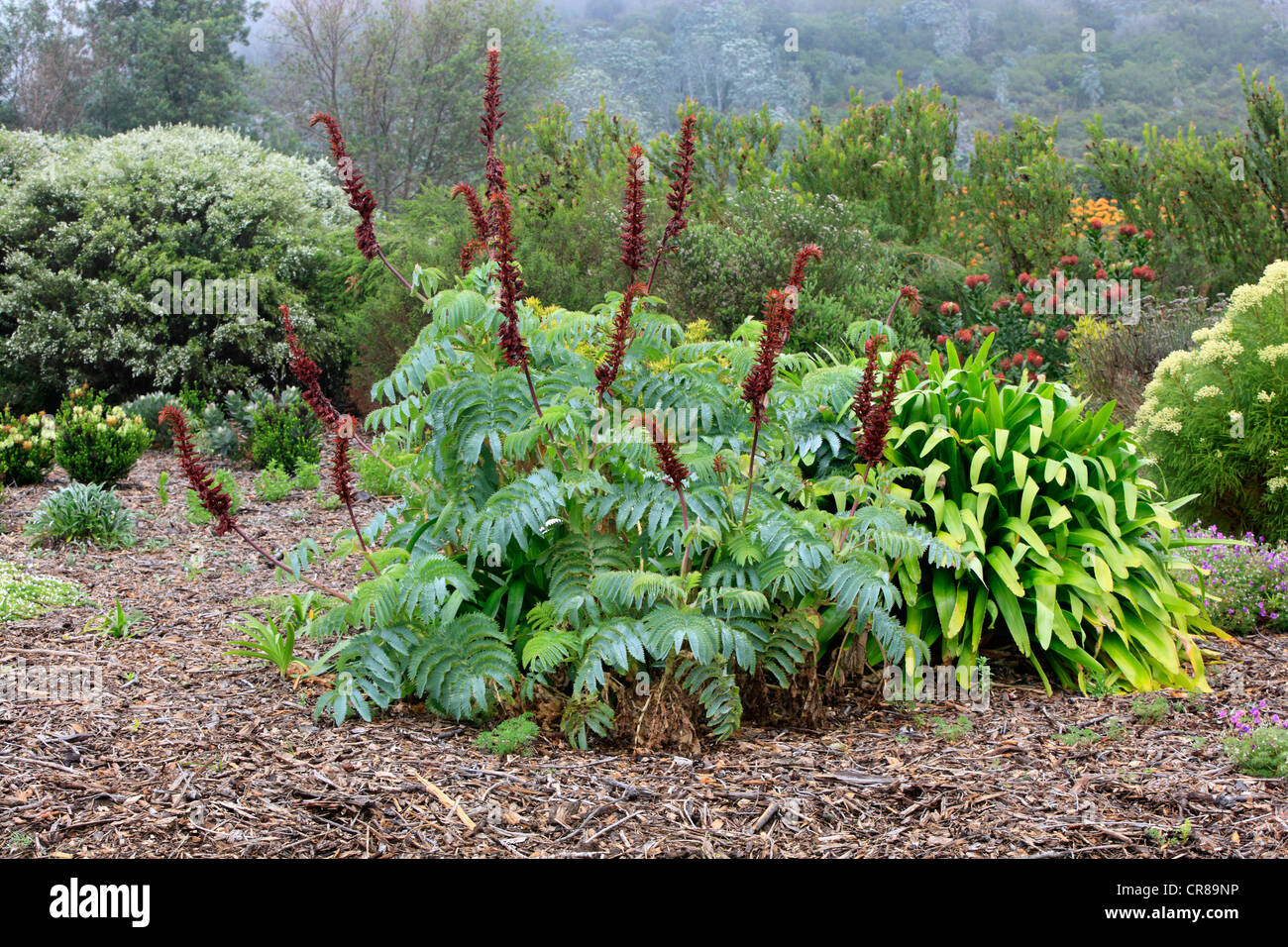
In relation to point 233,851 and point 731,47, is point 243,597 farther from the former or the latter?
point 731,47

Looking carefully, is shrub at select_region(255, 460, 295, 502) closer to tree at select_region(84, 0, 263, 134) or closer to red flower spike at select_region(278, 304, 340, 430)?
red flower spike at select_region(278, 304, 340, 430)

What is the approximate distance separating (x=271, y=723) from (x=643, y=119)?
43563 millimetres

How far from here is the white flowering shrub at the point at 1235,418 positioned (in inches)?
212

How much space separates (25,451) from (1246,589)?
8.62m

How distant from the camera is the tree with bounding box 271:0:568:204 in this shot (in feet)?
99.3

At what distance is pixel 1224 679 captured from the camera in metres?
4.17

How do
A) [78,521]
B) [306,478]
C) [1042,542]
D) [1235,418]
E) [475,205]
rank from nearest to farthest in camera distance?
[475,205]
[1042,542]
[1235,418]
[78,521]
[306,478]

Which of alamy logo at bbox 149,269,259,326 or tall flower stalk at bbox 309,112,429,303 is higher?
alamy logo at bbox 149,269,259,326

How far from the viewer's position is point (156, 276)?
11.0m

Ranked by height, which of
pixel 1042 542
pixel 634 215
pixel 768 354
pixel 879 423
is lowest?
pixel 1042 542

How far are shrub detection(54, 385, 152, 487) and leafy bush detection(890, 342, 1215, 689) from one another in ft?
20.9

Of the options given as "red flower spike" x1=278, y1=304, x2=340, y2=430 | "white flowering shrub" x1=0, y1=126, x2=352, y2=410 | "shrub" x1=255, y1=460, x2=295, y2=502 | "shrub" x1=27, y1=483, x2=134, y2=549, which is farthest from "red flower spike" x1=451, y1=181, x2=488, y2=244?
"white flowering shrub" x1=0, y1=126, x2=352, y2=410

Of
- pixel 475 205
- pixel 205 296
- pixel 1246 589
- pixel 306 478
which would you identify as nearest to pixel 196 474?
pixel 475 205

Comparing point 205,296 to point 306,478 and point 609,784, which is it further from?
point 609,784
